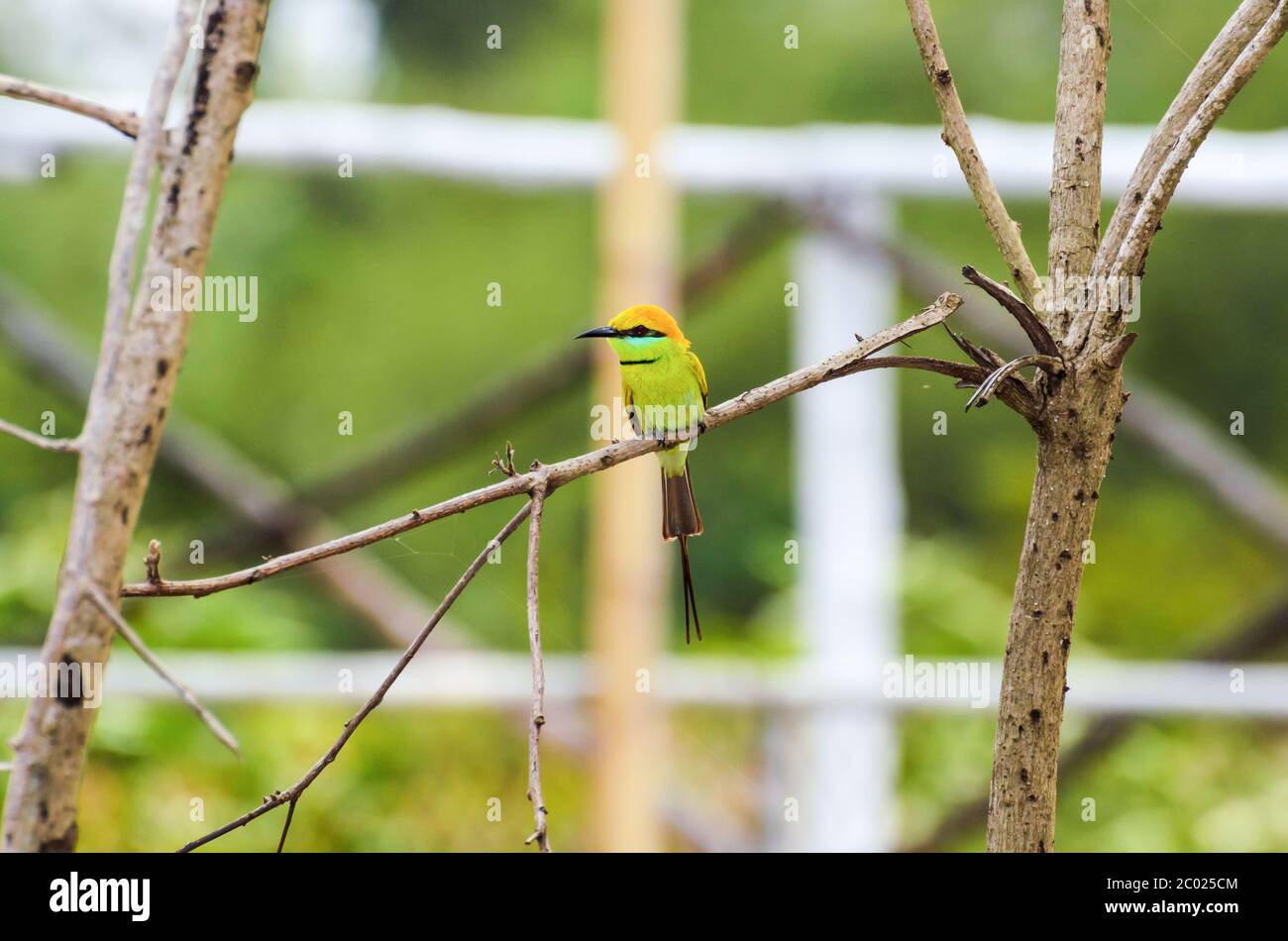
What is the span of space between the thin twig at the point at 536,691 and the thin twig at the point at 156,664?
0.16 meters

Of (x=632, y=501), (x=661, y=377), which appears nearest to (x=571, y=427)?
(x=632, y=501)

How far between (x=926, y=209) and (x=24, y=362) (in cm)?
236

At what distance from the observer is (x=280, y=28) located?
4.09m

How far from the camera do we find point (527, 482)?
552 millimetres

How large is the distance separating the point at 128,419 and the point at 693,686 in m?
1.47

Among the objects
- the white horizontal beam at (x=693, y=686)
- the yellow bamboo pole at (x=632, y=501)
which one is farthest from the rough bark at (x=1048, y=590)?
the white horizontal beam at (x=693, y=686)

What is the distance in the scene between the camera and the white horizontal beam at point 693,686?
206cm

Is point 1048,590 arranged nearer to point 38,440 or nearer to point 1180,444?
point 38,440

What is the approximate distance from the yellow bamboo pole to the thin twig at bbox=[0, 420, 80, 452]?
528 millimetres

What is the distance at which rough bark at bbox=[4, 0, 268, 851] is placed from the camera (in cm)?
72

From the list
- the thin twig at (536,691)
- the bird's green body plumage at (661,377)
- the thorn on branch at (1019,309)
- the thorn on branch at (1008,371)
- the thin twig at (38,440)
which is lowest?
the thin twig at (536,691)

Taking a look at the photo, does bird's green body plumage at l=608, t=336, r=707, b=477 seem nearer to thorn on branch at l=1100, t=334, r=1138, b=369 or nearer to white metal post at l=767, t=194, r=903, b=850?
thorn on branch at l=1100, t=334, r=1138, b=369

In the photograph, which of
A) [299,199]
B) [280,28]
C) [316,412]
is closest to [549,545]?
[316,412]

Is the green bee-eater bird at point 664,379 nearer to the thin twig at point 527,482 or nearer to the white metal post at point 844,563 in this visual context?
the thin twig at point 527,482
